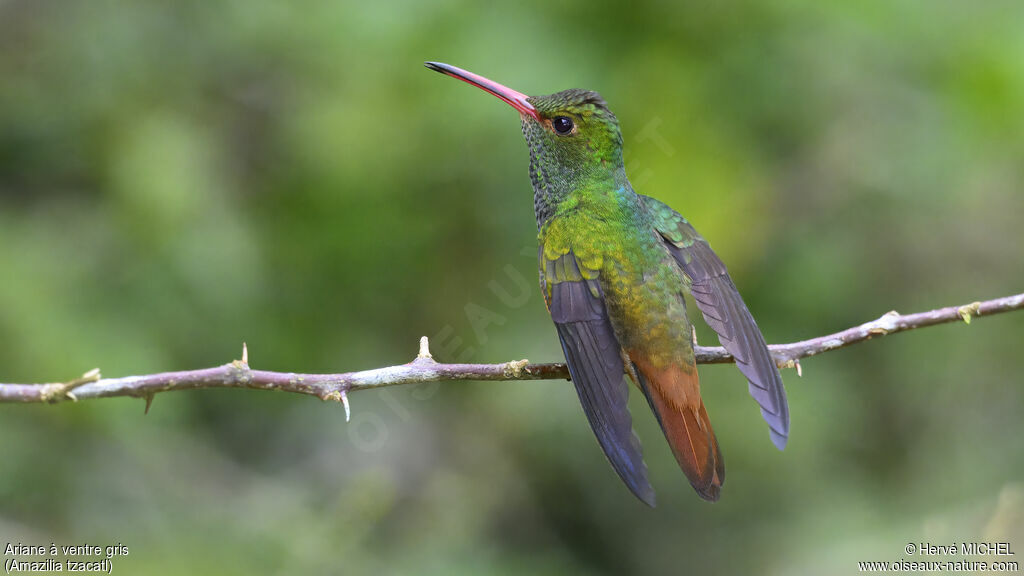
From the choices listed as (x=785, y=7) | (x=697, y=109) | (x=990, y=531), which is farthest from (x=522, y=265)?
(x=990, y=531)

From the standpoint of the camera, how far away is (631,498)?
467 centimetres

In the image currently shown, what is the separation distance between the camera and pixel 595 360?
2.84 metres

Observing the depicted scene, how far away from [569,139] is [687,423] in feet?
4.13

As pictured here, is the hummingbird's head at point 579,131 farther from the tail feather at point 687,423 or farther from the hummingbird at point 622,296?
the tail feather at point 687,423

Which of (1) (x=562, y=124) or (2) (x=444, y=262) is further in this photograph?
(2) (x=444, y=262)

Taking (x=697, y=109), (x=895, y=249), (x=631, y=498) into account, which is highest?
(x=697, y=109)

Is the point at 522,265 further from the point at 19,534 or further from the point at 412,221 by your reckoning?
the point at 19,534

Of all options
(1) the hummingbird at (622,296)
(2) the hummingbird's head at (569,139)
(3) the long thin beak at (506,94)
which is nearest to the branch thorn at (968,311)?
(1) the hummingbird at (622,296)

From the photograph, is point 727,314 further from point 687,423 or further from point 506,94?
point 506,94

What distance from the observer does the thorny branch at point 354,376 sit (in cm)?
221

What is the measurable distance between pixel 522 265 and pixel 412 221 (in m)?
0.59

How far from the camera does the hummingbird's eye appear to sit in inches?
135

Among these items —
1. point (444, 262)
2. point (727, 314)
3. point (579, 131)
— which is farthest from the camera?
point (444, 262)

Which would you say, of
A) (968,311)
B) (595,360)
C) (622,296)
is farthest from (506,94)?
(968,311)
